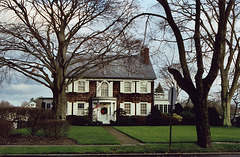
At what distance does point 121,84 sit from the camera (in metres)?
32.0

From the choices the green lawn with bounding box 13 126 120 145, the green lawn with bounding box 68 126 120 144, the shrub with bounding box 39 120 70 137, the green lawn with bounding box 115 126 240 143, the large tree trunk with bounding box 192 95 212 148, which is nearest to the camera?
the large tree trunk with bounding box 192 95 212 148

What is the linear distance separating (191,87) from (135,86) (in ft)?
67.6

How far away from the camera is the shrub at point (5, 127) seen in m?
13.0

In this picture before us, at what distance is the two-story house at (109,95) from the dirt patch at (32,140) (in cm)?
1629

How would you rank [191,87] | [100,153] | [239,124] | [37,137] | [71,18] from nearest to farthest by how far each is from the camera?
1. [100,153]
2. [191,87]
3. [37,137]
4. [71,18]
5. [239,124]

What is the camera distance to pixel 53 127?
13.8 m

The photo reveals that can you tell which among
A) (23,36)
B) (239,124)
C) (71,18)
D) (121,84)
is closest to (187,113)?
(239,124)

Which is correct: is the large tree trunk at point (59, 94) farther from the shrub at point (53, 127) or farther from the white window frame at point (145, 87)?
the white window frame at point (145, 87)

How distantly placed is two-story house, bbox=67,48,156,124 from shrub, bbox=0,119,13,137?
16712mm

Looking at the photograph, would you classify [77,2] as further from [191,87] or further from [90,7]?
[191,87]

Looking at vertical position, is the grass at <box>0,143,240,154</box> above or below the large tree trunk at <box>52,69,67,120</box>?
below

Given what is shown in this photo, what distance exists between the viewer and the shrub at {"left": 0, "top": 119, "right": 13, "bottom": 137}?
512 inches

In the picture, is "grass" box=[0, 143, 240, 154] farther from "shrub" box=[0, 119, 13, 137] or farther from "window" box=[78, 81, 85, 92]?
"window" box=[78, 81, 85, 92]

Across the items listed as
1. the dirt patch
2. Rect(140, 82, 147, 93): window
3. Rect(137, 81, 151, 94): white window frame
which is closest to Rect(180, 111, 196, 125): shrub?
Rect(137, 81, 151, 94): white window frame
